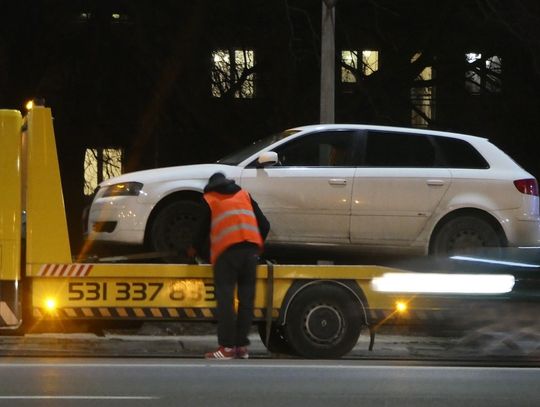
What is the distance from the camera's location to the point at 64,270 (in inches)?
381

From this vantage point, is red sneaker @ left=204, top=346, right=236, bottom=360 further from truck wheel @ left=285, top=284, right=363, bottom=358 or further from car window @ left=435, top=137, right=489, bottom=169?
car window @ left=435, top=137, right=489, bottom=169

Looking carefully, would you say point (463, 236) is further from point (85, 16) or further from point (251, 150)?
point (85, 16)

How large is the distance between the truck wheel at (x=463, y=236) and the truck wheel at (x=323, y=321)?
0.96 meters

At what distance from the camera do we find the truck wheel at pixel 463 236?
33.6 ft

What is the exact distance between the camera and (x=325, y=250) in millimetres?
10203

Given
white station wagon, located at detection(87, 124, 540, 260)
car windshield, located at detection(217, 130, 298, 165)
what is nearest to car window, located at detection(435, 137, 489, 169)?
white station wagon, located at detection(87, 124, 540, 260)

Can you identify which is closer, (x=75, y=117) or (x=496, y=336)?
(x=496, y=336)

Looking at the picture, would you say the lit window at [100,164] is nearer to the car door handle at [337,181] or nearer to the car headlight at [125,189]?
the car headlight at [125,189]

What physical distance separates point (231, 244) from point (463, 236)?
7.23 ft

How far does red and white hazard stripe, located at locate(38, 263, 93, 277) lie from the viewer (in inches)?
378

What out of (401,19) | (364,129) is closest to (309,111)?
(401,19)

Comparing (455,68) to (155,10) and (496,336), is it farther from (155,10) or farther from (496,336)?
(496,336)

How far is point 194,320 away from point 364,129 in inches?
96.2

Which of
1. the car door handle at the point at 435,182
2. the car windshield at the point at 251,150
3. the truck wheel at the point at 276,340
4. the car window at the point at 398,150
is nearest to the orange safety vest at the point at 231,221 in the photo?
the car windshield at the point at 251,150
